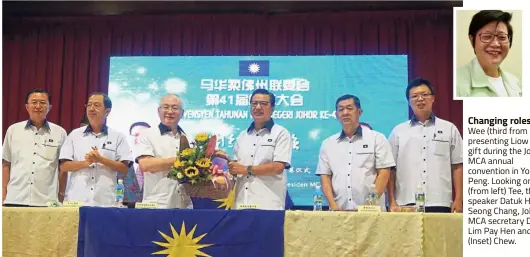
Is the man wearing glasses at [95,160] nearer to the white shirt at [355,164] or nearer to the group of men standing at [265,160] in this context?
the group of men standing at [265,160]

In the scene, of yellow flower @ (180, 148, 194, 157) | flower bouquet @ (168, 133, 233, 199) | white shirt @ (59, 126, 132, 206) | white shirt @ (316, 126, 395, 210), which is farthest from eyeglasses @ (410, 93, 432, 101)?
white shirt @ (59, 126, 132, 206)

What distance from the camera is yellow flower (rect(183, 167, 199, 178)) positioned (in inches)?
116

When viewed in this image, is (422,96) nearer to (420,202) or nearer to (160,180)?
(420,202)

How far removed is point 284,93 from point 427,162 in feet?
6.33

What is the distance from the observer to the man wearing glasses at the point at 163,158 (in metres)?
3.36

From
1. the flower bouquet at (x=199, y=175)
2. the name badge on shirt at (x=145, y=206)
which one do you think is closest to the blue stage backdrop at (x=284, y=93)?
the flower bouquet at (x=199, y=175)

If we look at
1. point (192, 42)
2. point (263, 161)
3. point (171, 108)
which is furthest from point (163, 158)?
point (192, 42)

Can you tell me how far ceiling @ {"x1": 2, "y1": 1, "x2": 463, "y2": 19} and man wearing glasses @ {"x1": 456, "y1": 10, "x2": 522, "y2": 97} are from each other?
2.83 meters

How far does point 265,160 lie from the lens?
11.5 ft

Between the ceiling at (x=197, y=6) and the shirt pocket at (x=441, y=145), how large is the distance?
2.15 metres

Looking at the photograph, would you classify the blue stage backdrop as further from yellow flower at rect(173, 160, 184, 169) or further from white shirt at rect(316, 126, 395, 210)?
yellow flower at rect(173, 160, 184, 169)

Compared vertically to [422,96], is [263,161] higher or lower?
lower

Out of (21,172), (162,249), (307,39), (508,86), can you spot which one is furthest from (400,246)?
(307,39)

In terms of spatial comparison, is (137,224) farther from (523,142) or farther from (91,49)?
(91,49)
